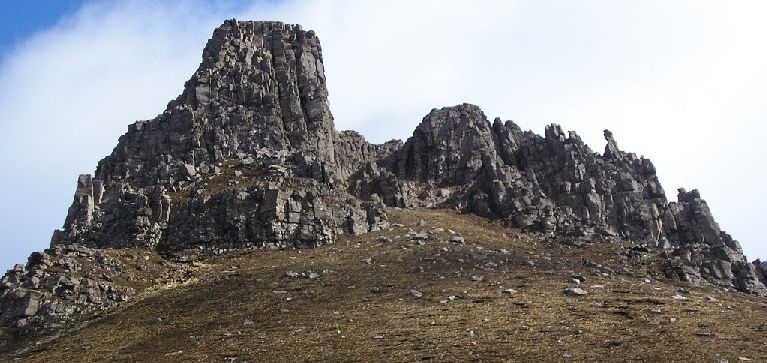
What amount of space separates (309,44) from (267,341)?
58.0 metres

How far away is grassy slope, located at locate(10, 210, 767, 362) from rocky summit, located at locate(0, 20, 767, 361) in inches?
8.0

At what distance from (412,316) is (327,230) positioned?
21.3 metres

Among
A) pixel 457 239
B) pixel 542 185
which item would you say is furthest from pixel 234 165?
pixel 542 185

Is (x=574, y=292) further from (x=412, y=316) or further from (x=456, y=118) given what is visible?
(x=456, y=118)

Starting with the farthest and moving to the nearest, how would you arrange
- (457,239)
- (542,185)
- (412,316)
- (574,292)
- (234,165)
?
(542,185) < (234,165) < (457,239) < (574,292) < (412,316)

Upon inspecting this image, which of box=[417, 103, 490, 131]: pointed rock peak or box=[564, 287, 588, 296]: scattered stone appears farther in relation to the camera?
box=[417, 103, 490, 131]: pointed rock peak

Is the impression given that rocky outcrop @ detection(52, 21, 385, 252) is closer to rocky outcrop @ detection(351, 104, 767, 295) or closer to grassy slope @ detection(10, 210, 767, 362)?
grassy slope @ detection(10, 210, 767, 362)

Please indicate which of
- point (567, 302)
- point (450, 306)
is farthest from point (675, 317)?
point (450, 306)

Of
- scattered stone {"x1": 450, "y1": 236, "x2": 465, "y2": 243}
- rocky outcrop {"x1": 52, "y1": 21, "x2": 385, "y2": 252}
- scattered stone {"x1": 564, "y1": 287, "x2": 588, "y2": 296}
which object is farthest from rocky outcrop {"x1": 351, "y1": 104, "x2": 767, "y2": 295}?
scattered stone {"x1": 564, "y1": 287, "x2": 588, "y2": 296}

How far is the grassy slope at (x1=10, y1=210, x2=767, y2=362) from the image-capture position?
25672mm

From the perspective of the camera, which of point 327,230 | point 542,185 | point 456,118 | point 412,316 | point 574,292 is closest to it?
point 412,316

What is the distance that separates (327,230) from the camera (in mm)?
51500

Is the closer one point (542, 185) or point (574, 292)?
point (574, 292)

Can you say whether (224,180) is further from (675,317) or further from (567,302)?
(675,317)
